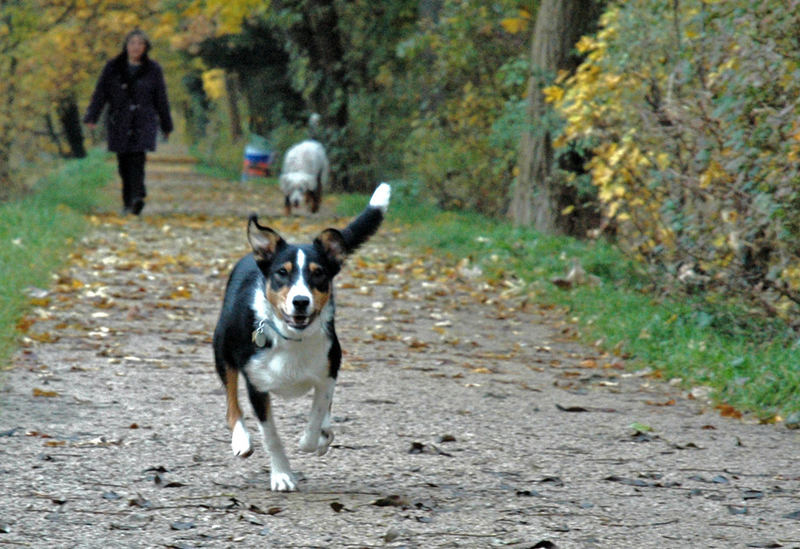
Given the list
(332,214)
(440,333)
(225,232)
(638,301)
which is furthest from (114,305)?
(332,214)

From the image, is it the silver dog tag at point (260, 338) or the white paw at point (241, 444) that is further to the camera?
the white paw at point (241, 444)

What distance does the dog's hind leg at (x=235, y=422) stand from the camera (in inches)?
203

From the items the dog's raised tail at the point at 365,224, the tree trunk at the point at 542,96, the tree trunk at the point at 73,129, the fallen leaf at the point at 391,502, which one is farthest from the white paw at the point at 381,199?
the tree trunk at the point at 73,129

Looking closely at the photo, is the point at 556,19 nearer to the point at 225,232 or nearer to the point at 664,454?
the point at 225,232

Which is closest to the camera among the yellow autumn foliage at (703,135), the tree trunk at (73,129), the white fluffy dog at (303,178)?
the yellow autumn foliage at (703,135)

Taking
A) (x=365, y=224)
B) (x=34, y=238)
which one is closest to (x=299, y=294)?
(x=365, y=224)

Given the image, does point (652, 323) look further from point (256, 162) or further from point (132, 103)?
point (256, 162)

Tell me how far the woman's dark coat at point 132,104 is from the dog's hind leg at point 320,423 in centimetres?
1160

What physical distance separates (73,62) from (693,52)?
104 ft

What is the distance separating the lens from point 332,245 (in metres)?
5.11

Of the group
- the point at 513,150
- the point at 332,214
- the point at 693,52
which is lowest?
the point at 332,214

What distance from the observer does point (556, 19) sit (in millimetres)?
13984

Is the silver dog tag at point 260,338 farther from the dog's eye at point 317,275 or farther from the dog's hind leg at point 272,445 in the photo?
the dog's eye at point 317,275

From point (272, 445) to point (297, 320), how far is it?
0.65 metres
